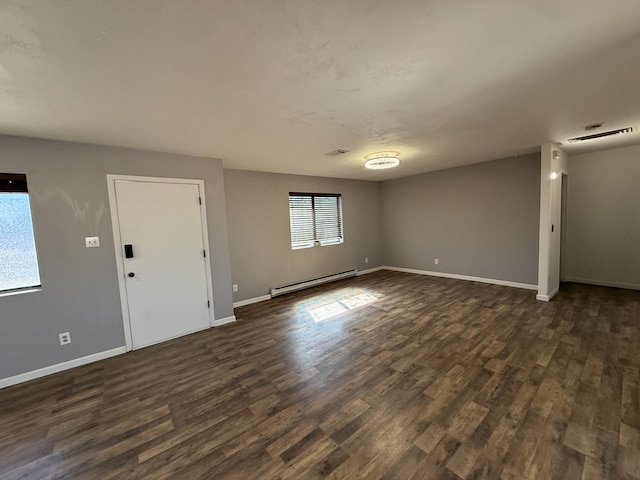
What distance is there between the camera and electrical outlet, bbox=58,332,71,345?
2.75 meters

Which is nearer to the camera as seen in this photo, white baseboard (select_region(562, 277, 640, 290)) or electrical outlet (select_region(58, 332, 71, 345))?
electrical outlet (select_region(58, 332, 71, 345))

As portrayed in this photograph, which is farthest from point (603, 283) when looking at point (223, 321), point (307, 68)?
point (223, 321)

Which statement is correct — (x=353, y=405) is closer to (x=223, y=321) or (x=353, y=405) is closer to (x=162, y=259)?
(x=223, y=321)

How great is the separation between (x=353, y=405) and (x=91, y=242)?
3217mm

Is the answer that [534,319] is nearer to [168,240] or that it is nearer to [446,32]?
[446,32]

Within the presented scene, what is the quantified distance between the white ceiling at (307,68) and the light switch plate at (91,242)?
41.7 inches

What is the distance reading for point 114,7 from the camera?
1.11 metres

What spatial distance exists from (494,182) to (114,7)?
5.79 m

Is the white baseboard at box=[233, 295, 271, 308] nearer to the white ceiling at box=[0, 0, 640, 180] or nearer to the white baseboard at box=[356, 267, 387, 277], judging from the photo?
the white baseboard at box=[356, 267, 387, 277]

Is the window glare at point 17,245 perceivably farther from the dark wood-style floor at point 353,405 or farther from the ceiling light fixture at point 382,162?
the ceiling light fixture at point 382,162

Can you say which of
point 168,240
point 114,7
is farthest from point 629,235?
point 168,240

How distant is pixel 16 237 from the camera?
256 centimetres

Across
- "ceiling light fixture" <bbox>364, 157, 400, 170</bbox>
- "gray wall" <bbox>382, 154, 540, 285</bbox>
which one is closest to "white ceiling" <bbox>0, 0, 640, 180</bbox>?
"ceiling light fixture" <bbox>364, 157, 400, 170</bbox>

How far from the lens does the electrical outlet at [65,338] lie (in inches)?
108
